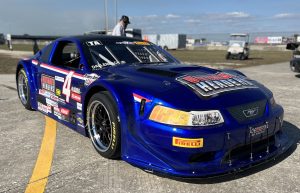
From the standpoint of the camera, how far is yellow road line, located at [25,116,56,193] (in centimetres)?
299

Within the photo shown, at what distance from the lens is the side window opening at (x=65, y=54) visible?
4.67 metres

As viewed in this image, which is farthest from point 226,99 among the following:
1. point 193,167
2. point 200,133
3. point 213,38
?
point 213,38

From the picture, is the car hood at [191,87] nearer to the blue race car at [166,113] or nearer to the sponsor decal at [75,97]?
the blue race car at [166,113]

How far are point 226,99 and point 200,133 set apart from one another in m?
0.50

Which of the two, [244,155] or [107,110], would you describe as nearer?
[244,155]

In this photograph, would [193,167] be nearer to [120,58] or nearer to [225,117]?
[225,117]

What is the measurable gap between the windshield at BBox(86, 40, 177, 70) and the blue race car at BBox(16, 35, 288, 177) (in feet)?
0.05

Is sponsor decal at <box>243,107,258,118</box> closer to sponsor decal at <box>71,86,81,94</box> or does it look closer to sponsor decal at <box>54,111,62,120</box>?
sponsor decal at <box>71,86,81,94</box>

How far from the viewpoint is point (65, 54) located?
5.15m

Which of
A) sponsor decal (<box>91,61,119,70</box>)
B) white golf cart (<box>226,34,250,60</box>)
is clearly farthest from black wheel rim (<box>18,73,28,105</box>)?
white golf cart (<box>226,34,250,60</box>)

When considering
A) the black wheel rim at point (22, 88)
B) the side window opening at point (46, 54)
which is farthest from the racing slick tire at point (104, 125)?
the black wheel rim at point (22, 88)

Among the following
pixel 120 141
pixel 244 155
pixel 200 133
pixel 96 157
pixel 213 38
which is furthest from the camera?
pixel 213 38

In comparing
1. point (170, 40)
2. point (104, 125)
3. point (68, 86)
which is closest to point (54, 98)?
point (68, 86)

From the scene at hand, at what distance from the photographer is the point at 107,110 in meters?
3.45
